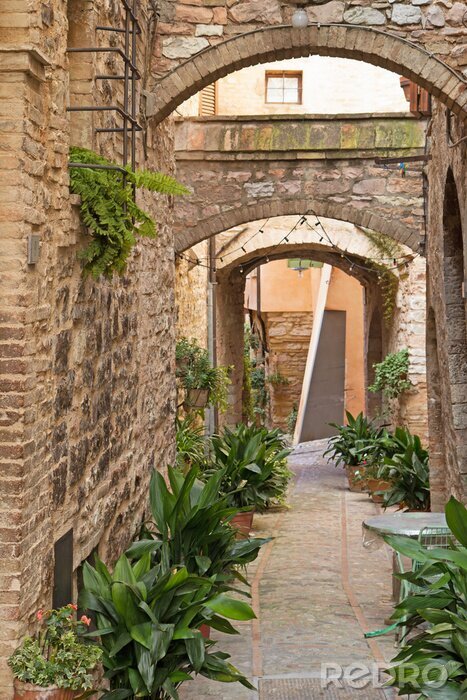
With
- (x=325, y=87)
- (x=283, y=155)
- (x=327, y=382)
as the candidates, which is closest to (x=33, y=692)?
(x=283, y=155)

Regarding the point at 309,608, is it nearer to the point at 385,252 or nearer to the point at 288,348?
the point at 385,252

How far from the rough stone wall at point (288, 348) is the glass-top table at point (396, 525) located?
16845 millimetres

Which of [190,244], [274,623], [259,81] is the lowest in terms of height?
[274,623]

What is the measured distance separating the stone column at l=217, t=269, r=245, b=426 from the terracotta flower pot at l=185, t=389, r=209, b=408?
4700 millimetres

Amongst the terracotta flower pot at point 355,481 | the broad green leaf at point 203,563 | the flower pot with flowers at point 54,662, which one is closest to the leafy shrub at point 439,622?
the broad green leaf at point 203,563

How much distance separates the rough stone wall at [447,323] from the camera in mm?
7145

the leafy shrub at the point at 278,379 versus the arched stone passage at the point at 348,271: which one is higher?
the arched stone passage at the point at 348,271

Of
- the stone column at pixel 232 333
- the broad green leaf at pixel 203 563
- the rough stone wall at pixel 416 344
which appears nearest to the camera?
the broad green leaf at pixel 203 563

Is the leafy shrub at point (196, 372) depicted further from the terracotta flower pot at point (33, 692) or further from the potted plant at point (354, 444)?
the terracotta flower pot at point (33, 692)

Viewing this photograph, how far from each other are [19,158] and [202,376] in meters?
7.61

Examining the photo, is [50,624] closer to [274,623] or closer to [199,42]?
[274,623]

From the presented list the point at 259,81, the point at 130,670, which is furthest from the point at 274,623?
the point at 259,81

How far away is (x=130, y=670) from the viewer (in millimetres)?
4121

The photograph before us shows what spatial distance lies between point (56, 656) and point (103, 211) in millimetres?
1796
